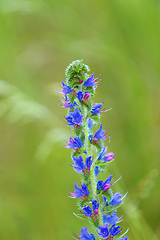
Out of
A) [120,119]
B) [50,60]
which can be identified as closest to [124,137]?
[120,119]

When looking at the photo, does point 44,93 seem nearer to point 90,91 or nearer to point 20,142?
point 20,142

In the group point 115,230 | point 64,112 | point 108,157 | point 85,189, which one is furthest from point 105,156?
point 64,112

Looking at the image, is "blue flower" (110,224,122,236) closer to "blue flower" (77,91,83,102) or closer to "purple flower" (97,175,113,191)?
"purple flower" (97,175,113,191)

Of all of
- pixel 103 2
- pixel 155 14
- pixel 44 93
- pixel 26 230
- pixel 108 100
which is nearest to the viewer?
pixel 26 230

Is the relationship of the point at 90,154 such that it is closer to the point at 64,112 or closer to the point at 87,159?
the point at 87,159

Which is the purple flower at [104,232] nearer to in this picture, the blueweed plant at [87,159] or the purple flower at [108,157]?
the blueweed plant at [87,159]

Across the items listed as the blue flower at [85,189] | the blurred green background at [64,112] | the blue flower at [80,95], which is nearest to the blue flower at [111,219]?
the blue flower at [85,189]

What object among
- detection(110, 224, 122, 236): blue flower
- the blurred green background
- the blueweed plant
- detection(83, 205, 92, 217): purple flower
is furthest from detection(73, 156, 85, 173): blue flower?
the blurred green background
